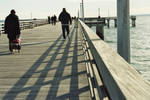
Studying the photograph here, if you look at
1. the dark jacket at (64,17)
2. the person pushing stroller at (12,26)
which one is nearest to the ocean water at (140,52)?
the person pushing stroller at (12,26)

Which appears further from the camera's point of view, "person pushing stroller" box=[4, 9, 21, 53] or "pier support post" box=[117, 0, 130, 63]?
"person pushing stroller" box=[4, 9, 21, 53]

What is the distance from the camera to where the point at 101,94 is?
3438 millimetres

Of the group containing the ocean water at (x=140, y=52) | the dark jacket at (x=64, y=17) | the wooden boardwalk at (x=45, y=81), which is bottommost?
the ocean water at (x=140, y=52)

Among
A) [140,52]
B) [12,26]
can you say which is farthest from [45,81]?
[140,52]

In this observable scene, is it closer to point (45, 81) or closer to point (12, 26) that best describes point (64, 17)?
point (12, 26)

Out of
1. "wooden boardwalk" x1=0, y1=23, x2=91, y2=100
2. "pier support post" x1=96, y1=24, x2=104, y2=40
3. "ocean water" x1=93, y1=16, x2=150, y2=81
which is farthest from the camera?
"pier support post" x1=96, y1=24, x2=104, y2=40

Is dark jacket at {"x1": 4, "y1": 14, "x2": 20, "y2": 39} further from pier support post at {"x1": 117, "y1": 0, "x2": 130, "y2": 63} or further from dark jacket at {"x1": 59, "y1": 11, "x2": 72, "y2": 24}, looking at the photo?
pier support post at {"x1": 117, "y1": 0, "x2": 130, "y2": 63}

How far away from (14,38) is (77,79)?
5.97m

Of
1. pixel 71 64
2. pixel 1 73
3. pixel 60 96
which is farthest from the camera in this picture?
pixel 71 64

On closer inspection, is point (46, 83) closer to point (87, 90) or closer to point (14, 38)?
point (87, 90)

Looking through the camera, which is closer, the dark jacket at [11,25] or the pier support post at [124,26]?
the pier support post at [124,26]

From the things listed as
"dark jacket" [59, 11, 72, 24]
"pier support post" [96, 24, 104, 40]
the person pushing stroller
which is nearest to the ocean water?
"pier support post" [96, 24, 104, 40]

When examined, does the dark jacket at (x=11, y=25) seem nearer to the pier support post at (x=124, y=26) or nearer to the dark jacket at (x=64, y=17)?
the dark jacket at (x=64, y=17)

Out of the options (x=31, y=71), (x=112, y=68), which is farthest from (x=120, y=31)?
(x=31, y=71)
